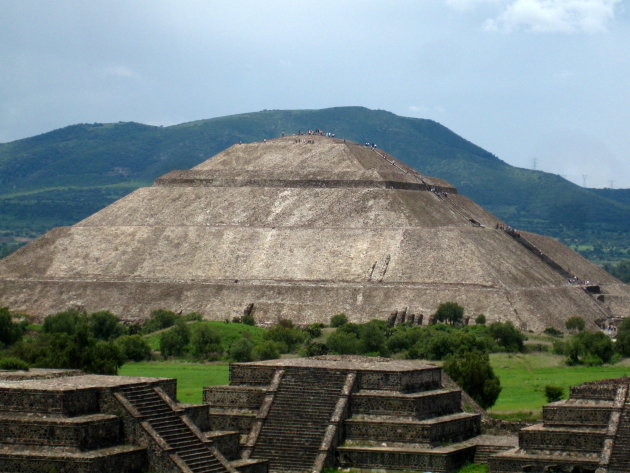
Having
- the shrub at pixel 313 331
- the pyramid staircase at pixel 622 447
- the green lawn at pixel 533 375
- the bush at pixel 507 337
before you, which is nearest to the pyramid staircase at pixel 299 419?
the pyramid staircase at pixel 622 447

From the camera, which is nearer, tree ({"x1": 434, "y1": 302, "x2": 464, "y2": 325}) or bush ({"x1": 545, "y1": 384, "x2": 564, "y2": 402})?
bush ({"x1": 545, "y1": 384, "x2": 564, "y2": 402})

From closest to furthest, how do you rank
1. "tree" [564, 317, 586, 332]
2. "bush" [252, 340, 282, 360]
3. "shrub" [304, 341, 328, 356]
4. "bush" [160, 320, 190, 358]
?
"shrub" [304, 341, 328, 356] < "bush" [252, 340, 282, 360] < "bush" [160, 320, 190, 358] < "tree" [564, 317, 586, 332]

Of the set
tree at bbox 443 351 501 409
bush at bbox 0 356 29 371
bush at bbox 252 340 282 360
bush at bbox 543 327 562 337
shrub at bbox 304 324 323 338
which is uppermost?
bush at bbox 0 356 29 371

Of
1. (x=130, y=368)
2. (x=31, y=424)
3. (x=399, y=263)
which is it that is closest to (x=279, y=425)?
(x=31, y=424)

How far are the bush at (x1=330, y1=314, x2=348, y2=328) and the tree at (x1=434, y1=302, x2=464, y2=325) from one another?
251 inches

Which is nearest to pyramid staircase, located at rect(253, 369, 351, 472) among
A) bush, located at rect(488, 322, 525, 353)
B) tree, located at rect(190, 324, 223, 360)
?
tree, located at rect(190, 324, 223, 360)

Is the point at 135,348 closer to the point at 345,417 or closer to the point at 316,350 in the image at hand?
the point at 316,350

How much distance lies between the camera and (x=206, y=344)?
77375 millimetres

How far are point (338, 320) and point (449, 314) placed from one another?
774 centimetres

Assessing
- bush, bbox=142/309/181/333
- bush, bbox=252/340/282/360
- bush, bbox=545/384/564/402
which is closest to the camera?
bush, bbox=545/384/564/402

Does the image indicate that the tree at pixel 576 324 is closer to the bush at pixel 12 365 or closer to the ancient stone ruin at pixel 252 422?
the ancient stone ruin at pixel 252 422

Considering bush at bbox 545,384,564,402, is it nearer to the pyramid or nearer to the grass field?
the grass field

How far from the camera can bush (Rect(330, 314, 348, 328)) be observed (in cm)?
9277

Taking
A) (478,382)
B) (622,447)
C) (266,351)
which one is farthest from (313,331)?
(622,447)
